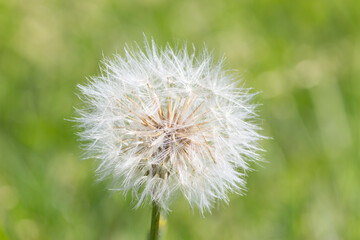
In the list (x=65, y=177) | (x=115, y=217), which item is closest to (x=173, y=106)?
(x=115, y=217)

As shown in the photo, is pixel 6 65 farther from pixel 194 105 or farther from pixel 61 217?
pixel 194 105

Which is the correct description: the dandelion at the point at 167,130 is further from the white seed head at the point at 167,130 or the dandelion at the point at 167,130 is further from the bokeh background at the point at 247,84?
the bokeh background at the point at 247,84

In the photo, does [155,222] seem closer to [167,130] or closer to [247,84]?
[167,130]

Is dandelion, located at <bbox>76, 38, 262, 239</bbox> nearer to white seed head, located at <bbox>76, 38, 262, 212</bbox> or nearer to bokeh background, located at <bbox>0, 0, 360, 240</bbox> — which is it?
white seed head, located at <bbox>76, 38, 262, 212</bbox>

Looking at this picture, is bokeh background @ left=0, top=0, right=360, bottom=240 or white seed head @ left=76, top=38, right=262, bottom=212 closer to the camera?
white seed head @ left=76, top=38, right=262, bottom=212

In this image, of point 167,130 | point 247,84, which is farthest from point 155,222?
point 247,84

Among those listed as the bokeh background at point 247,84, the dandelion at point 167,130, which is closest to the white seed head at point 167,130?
the dandelion at point 167,130

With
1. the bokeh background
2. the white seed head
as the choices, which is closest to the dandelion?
the white seed head
